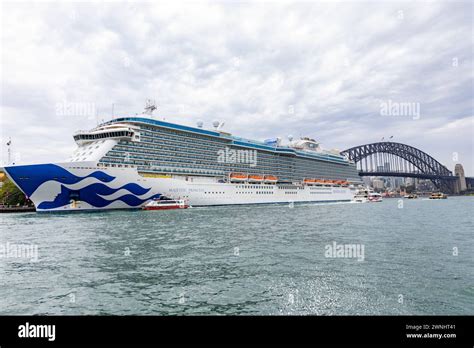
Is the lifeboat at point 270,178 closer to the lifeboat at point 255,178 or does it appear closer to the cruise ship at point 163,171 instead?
the cruise ship at point 163,171

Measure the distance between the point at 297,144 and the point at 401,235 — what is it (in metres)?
86.8

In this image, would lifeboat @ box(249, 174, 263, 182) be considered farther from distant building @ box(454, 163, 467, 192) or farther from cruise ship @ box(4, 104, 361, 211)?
distant building @ box(454, 163, 467, 192)

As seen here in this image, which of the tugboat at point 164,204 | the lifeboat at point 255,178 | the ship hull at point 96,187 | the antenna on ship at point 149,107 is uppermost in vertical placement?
the antenna on ship at point 149,107

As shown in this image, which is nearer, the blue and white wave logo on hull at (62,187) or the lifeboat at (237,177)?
the blue and white wave logo on hull at (62,187)

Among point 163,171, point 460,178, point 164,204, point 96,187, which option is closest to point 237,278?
point 96,187

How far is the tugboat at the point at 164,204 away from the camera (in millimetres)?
48344

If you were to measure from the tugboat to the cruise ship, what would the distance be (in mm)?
1118

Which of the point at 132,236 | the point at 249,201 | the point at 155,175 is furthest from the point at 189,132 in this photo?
the point at 132,236

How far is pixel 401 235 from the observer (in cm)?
2203

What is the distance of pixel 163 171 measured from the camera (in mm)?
55938

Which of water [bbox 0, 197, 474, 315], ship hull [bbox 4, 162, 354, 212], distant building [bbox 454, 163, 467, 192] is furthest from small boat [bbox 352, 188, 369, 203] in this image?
distant building [bbox 454, 163, 467, 192]

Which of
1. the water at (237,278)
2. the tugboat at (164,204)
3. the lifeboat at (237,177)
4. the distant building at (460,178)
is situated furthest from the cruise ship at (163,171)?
the distant building at (460,178)

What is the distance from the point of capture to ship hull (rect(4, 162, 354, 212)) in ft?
133
